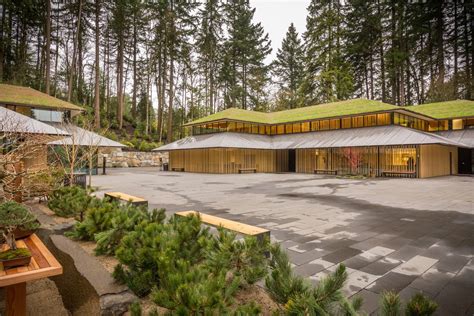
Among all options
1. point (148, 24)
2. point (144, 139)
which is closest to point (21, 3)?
point (148, 24)

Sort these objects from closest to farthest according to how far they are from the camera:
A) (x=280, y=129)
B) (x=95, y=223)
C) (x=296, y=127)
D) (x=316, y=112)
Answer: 1. (x=95, y=223)
2. (x=316, y=112)
3. (x=296, y=127)
4. (x=280, y=129)

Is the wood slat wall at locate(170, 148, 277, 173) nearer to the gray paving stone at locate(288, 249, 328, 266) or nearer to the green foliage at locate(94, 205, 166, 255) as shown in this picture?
the gray paving stone at locate(288, 249, 328, 266)

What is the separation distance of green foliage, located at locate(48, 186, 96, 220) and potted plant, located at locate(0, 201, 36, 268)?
1767mm

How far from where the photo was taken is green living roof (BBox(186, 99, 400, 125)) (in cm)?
2342

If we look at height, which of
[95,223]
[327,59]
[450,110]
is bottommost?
[95,223]

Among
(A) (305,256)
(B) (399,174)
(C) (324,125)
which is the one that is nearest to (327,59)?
(C) (324,125)

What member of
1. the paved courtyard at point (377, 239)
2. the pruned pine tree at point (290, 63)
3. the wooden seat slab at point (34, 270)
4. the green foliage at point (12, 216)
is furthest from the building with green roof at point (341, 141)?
the wooden seat slab at point (34, 270)

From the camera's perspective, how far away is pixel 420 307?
138cm

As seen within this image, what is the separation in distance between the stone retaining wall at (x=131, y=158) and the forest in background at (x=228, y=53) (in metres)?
1.53

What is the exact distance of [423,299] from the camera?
55.2 inches

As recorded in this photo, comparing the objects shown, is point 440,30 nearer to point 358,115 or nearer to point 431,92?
point 431,92

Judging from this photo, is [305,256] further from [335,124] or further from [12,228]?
[335,124]

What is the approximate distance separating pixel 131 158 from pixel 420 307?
3436 cm

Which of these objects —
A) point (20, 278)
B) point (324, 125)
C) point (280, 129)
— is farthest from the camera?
point (280, 129)
